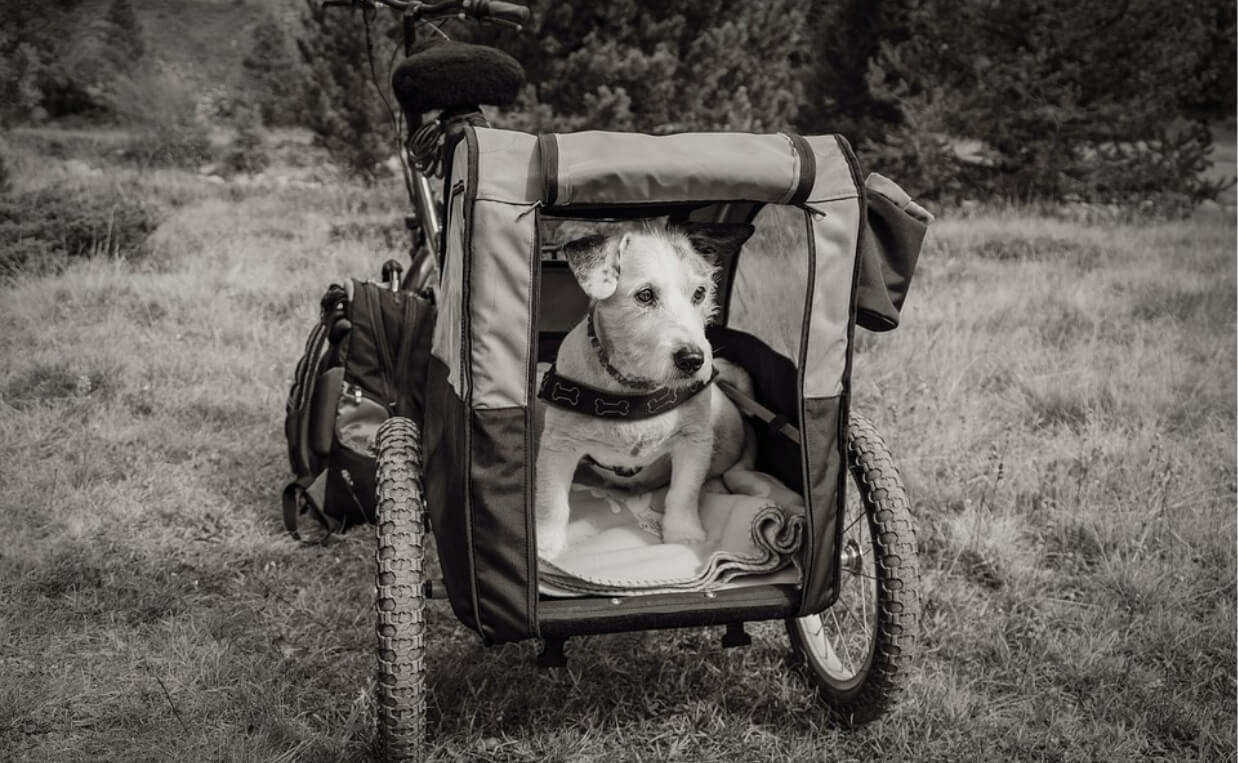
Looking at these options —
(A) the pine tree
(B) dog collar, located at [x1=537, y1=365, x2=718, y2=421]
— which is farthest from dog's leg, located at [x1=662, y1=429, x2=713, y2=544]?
(A) the pine tree

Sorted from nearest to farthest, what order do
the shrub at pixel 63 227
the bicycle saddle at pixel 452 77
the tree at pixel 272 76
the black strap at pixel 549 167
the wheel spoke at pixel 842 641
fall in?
the black strap at pixel 549 167, the wheel spoke at pixel 842 641, the bicycle saddle at pixel 452 77, the shrub at pixel 63 227, the tree at pixel 272 76

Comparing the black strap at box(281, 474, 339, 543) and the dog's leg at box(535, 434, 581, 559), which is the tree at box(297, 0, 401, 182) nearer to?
the black strap at box(281, 474, 339, 543)

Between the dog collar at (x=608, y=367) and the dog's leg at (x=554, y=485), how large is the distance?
0.24 metres

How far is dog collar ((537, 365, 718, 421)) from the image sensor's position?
2.36 m

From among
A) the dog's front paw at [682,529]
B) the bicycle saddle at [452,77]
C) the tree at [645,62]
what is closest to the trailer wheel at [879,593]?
the dog's front paw at [682,529]

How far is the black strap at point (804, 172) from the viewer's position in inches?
73.8

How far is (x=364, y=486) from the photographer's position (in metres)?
3.25

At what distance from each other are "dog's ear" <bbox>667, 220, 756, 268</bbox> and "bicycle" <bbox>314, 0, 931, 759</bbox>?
38cm

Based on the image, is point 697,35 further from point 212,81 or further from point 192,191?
point 212,81

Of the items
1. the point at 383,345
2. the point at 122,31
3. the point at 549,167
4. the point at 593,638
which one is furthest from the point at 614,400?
the point at 122,31

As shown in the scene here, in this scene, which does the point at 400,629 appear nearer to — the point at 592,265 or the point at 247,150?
the point at 592,265

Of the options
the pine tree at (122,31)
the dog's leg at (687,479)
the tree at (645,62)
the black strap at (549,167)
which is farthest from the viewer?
the tree at (645,62)

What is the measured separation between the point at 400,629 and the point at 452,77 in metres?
2.05

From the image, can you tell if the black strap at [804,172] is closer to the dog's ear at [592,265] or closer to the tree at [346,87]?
the dog's ear at [592,265]
